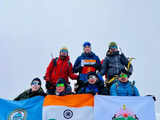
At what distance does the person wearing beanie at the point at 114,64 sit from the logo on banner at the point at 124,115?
1.85m

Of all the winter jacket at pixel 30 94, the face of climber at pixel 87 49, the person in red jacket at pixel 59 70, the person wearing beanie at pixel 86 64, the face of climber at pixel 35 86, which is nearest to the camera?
the winter jacket at pixel 30 94

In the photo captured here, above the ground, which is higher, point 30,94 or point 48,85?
point 48,85

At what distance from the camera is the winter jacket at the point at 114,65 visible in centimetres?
751

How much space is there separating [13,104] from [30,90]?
84cm

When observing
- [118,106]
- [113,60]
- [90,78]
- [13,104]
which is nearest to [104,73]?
[113,60]

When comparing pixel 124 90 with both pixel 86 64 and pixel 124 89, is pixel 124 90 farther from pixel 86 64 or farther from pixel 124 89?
pixel 86 64

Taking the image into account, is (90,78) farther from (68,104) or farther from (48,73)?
(48,73)

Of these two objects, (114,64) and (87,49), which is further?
(87,49)

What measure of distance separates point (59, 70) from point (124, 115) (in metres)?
3.13

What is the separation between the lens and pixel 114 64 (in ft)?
24.8

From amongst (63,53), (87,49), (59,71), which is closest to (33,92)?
(59,71)

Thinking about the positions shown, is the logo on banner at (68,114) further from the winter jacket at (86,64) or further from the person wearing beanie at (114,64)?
the person wearing beanie at (114,64)

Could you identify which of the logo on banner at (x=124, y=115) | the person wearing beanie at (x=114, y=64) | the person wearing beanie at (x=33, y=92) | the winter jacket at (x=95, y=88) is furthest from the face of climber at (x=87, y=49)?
the logo on banner at (x=124, y=115)

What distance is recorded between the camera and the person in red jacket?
25.7 ft
